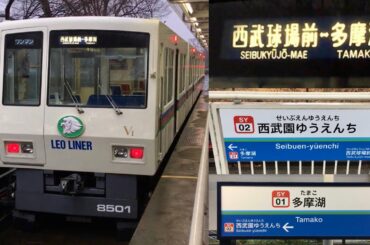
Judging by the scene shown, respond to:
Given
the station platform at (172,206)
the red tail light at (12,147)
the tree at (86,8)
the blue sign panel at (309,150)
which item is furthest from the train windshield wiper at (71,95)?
the tree at (86,8)

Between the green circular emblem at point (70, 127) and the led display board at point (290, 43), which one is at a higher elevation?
the led display board at point (290, 43)

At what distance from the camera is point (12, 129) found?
4.94 meters

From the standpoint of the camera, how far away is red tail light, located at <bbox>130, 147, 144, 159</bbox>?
185 inches

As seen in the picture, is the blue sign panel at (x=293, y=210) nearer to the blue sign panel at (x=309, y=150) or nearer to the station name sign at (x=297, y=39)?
the blue sign panel at (x=309, y=150)

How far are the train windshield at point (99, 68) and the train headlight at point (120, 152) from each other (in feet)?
1.44

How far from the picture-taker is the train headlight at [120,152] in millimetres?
4736

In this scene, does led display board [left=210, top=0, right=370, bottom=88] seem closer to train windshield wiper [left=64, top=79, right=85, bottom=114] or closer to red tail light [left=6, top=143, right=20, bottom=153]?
train windshield wiper [left=64, top=79, right=85, bottom=114]

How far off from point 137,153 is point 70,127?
2.44 feet

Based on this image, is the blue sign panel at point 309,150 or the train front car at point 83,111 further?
the train front car at point 83,111

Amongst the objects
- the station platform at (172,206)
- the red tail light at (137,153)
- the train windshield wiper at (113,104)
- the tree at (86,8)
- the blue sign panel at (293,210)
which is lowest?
the station platform at (172,206)

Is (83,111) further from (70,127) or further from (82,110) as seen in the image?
(70,127)

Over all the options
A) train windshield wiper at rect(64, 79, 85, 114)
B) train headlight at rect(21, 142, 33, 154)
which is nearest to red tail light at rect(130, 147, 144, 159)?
train windshield wiper at rect(64, 79, 85, 114)

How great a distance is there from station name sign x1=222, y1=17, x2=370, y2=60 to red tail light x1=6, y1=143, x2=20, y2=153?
3.20m

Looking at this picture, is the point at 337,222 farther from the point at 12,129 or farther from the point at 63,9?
the point at 63,9
